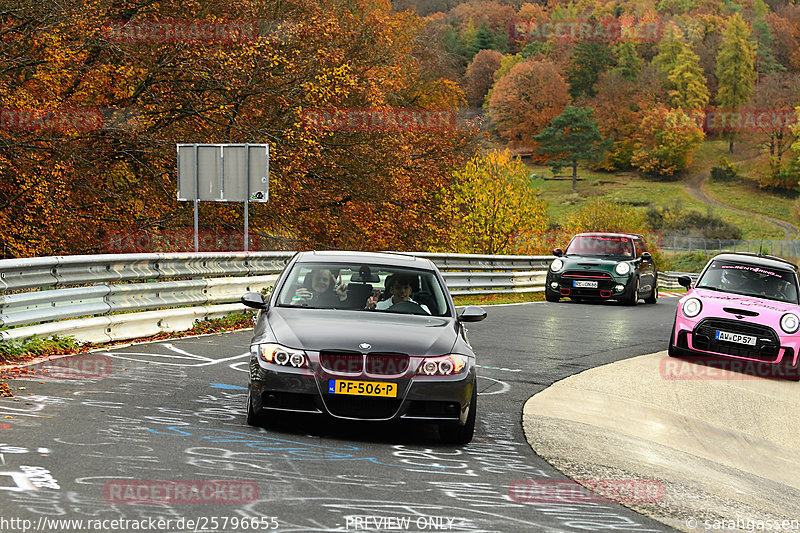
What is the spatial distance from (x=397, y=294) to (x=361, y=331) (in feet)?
3.61

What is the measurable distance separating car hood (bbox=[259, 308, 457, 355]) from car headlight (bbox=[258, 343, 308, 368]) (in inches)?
1.9

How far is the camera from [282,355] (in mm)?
7273

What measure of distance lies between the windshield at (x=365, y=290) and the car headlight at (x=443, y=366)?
101 centimetres

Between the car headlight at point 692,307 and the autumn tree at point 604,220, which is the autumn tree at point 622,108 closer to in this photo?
the autumn tree at point 604,220

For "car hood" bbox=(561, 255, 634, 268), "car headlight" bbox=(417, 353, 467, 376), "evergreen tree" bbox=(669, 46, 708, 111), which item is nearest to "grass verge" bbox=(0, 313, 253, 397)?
"car headlight" bbox=(417, 353, 467, 376)

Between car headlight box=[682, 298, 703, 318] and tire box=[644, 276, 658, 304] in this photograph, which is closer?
car headlight box=[682, 298, 703, 318]

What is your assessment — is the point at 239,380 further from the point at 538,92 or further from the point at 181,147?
the point at 538,92

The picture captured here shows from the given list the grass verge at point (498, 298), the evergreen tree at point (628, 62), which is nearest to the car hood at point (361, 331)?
the grass verge at point (498, 298)

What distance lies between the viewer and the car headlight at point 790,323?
13.6m

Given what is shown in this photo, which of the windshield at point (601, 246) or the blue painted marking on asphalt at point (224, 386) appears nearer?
the blue painted marking on asphalt at point (224, 386)

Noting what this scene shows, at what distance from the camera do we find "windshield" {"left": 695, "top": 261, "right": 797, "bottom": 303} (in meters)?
14.6

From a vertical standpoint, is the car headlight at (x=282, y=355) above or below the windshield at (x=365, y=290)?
below

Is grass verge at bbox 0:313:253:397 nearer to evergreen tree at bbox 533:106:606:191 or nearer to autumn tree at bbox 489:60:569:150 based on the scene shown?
autumn tree at bbox 489:60:569:150

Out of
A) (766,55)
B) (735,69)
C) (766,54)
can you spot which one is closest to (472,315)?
(735,69)
